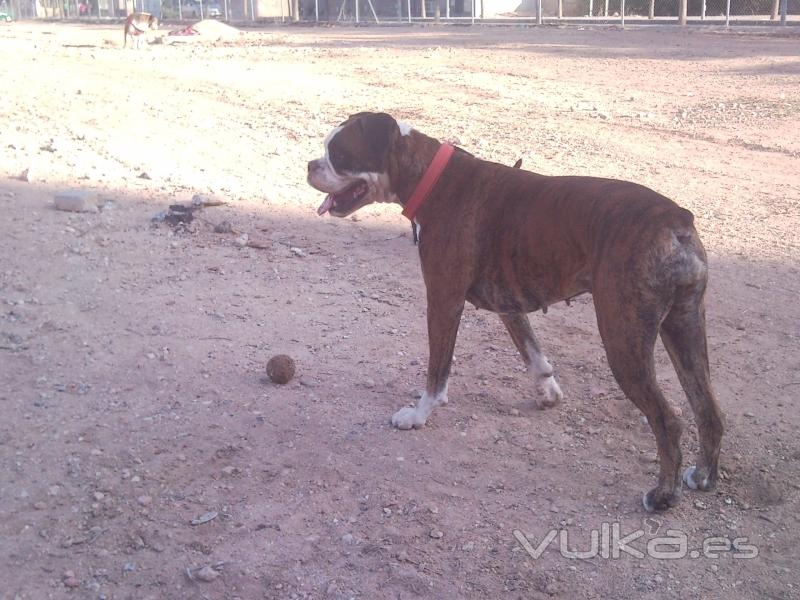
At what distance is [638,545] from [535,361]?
4.80 feet

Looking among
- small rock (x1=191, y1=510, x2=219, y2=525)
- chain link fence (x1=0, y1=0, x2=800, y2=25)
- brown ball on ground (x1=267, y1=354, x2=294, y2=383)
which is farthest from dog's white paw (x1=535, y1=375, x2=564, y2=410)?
chain link fence (x1=0, y1=0, x2=800, y2=25)

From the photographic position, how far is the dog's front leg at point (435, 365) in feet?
15.8

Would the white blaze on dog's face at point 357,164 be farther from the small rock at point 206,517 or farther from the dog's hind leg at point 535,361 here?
the small rock at point 206,517

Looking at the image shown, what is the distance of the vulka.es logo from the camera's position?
12.8ft

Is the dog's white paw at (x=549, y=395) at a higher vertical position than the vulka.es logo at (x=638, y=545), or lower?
higher

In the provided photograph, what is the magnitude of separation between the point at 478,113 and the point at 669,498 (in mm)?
10283

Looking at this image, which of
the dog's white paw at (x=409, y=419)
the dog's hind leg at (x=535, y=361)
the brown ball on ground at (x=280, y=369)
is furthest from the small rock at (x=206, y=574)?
the dog's hind leg at (x=535, y=361)

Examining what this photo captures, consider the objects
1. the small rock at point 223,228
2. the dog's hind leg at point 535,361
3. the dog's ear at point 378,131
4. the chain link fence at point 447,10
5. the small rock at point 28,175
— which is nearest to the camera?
the dog's ear at point 378,131

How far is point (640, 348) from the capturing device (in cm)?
386

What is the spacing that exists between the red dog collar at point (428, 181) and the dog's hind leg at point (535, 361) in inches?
36.2

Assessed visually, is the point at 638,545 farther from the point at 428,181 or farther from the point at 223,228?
the point at 223,228

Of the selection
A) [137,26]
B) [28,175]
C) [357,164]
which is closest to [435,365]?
[357,164]

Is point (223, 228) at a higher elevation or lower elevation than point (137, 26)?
lower

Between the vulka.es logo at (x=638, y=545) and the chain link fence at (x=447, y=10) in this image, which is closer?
the vulka.es logo at (x=638, y=545)
